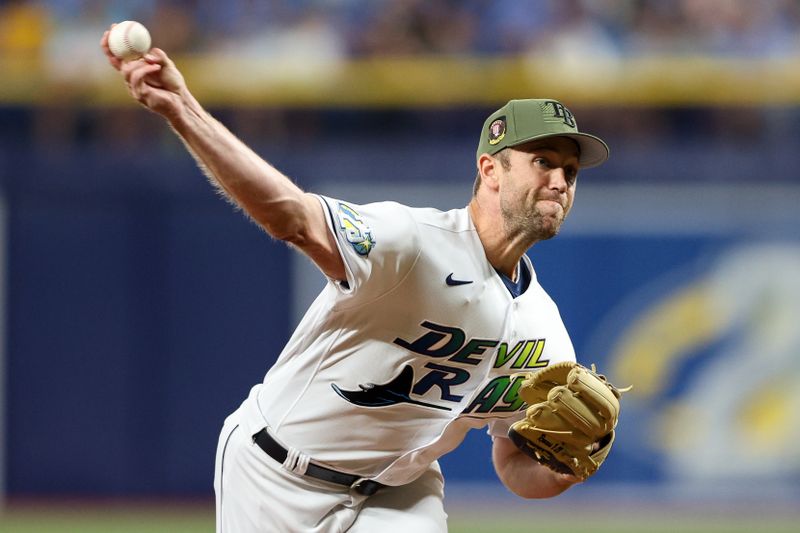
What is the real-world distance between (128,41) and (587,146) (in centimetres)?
161

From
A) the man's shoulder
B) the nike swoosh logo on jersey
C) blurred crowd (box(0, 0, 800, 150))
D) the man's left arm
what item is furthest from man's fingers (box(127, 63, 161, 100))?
blurred crowd (box(0, 0, 800, 150))

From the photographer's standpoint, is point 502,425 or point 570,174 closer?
point 570,174

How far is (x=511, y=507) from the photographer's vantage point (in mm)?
9555

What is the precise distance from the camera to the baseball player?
393cm

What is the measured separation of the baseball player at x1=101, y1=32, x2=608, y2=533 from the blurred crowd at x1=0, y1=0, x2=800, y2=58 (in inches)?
253

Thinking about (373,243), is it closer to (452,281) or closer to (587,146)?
(452,281)

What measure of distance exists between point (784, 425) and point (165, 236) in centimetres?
495

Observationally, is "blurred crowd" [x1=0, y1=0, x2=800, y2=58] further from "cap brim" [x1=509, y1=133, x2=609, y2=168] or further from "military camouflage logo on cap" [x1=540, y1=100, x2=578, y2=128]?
"military camouflage logo on cap" [x1=540, y1=100, x2=578, y2=128]

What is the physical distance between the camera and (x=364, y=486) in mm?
4238

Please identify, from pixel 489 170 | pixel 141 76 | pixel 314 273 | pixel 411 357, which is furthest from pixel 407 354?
pixel 314 273

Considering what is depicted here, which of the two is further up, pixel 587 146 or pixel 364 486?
pixel 587 146

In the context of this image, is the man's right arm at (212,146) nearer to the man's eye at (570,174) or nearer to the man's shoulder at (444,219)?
the man's shoulder at (444,219)

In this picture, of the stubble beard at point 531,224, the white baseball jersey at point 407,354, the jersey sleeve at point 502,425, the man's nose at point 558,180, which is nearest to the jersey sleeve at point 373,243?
the white baseball jersey at point 407,354

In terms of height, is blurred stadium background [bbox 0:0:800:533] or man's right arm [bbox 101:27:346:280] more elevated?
man's right arm [bbox 101:27:346:280]
